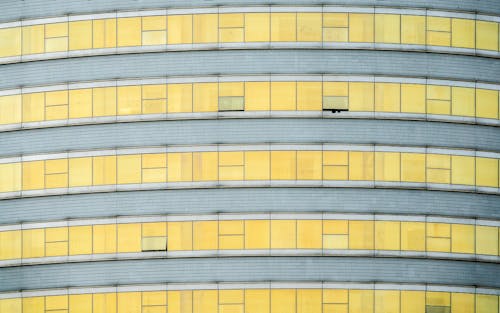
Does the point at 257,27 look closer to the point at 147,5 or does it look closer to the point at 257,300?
the point at 147,5

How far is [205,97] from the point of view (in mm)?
76188

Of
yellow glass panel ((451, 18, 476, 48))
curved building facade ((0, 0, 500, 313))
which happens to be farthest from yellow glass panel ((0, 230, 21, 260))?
yellow glass panel ((451, 18, 476, 48))

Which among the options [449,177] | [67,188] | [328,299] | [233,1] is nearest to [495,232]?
[449,177]

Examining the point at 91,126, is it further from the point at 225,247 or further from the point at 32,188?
the point at 225,247

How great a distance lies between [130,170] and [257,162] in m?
7.59

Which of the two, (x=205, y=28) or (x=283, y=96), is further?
(x=205, y=28)

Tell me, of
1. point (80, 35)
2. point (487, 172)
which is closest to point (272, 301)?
point (487, 172)

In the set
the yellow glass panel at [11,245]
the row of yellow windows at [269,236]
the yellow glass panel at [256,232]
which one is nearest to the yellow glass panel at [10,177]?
the yellow glass panel at [11,245]

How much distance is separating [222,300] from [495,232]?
1697 centimetres

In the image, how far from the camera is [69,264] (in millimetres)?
76250

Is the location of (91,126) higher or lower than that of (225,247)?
higher

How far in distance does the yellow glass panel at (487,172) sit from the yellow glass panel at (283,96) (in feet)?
38.6

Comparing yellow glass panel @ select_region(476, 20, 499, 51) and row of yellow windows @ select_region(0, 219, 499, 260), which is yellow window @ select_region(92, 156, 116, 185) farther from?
yellow glass panel @ select_region(476, 20, 499, 51)

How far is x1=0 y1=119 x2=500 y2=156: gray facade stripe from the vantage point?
7581cm
